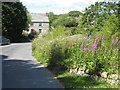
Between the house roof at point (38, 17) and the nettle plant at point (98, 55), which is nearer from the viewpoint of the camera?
the nettle plant at point (98, 55)

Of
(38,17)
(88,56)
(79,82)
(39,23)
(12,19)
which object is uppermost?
(38,17)

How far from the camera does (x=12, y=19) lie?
36281mm

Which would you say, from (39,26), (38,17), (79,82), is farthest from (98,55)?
(38,17)

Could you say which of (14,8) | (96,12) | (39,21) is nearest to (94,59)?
(96,12)

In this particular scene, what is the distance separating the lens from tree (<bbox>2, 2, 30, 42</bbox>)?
116 ft

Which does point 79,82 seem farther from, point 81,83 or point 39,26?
point 39,26

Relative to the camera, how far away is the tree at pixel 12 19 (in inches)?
1391

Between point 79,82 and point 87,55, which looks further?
point 87,55

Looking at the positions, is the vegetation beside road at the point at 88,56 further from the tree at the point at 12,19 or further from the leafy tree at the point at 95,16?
the tree at the point at 12,19

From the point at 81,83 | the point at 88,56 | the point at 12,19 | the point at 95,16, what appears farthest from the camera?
the point at 12,19

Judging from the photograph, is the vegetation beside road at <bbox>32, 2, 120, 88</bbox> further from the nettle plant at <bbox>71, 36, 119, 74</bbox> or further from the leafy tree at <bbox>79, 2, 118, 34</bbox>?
the leafy tree at <bbox>79, 2, 118, 34</bbox>

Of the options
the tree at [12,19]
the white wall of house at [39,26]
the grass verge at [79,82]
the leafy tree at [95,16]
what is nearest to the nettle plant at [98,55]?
the grass verge at [79,82]

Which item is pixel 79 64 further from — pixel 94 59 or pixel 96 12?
pixel 96 12

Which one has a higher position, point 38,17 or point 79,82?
point 38,17
